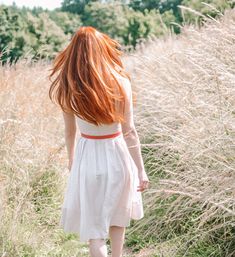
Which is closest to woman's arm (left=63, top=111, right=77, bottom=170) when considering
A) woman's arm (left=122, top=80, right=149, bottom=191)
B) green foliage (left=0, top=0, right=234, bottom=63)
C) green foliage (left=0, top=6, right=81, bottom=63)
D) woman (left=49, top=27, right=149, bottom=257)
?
woman (left=49, top=27, right=149, bottom=257)

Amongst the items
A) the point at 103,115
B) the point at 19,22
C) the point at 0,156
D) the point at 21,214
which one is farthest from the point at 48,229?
the point at 19,22

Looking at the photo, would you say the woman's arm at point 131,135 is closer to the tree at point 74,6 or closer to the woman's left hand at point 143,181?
the woman's left hand at point 143,181

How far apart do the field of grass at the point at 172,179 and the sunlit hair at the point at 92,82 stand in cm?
49

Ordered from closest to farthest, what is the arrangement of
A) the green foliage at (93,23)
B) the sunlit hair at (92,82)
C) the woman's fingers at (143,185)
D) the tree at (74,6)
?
the sunlit hair at (92,82) < the woman's fingers at (143,185) < the green foliage at (93,23) < the tree at (74,6)

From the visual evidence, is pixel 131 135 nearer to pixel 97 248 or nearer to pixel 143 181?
pixel 143 181

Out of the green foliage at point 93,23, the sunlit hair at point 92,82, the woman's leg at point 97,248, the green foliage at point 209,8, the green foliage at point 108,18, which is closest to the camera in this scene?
the sunlit hair at point 92,82

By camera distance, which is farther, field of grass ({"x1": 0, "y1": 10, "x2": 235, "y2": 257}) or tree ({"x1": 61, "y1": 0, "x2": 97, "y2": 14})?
tree ({"x1": 61, "y1": 0, "x2": 97, "y2": 14})

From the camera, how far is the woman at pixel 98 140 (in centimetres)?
321

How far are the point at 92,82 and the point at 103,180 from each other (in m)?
0.56

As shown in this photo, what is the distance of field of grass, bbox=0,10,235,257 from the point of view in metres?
3.50

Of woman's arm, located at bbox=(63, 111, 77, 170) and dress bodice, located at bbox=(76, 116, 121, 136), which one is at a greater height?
dress bodice, located at bbox=(76, 116, 121, 136)

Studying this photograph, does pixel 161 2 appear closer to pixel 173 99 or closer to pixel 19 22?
pixel 19 22

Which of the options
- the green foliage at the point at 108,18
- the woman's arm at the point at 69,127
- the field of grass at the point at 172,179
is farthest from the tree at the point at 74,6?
the woman's arm at the point at 69,127

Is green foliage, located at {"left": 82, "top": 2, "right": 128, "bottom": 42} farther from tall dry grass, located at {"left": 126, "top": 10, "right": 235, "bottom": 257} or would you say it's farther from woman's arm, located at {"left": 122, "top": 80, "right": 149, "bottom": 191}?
woman's arm, located at {"left": 122, "top": 80, "right": 149, "bottom": 191}
